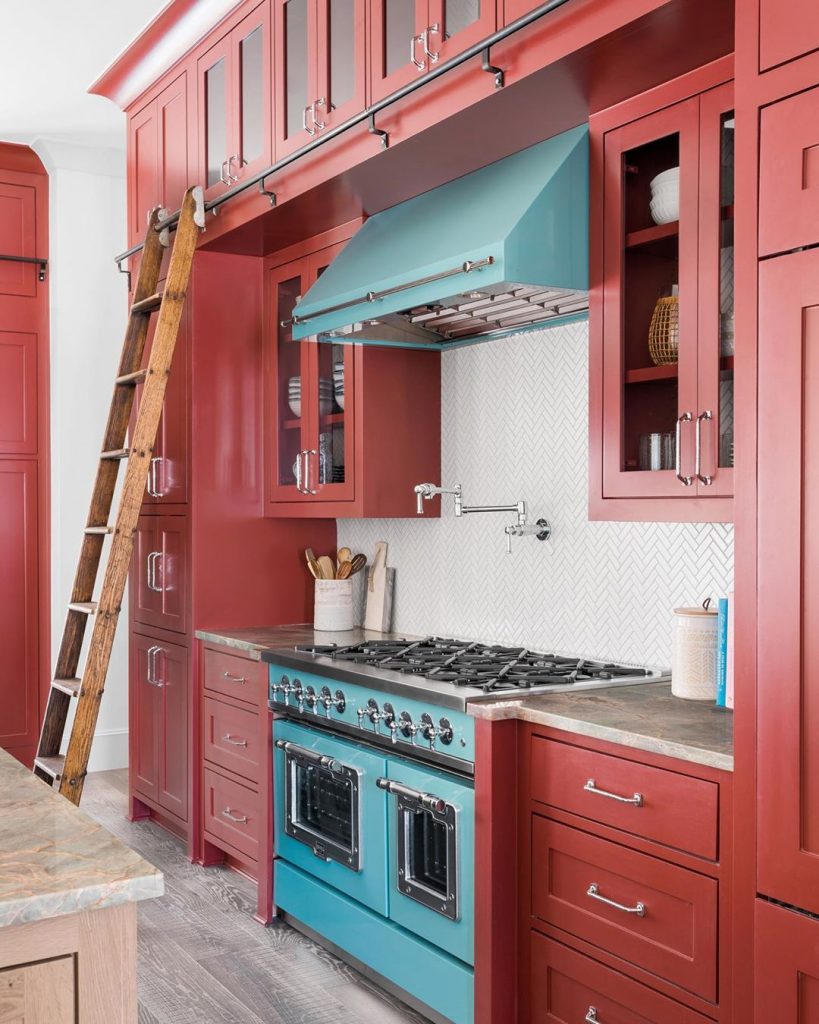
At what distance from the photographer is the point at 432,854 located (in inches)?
105

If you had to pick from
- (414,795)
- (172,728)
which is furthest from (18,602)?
(414,795)

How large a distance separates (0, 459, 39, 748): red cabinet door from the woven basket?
12.8 feet

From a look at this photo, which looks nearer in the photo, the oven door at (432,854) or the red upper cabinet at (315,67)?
the oven door at (432,854)

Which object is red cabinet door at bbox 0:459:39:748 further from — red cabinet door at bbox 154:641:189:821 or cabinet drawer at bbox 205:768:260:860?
cabinet drawer at bbox 205:768:260:860

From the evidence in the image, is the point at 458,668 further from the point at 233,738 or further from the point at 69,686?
the point at 69,686

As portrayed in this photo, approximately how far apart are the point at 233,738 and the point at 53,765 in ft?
2.05

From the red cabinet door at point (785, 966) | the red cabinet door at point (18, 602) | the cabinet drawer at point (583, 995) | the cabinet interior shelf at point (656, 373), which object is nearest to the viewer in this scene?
the red cabinet door at point (785, 966)

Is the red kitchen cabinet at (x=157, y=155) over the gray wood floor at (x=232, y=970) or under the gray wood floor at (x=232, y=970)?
over

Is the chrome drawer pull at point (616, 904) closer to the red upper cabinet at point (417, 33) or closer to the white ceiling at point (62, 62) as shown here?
the red upper cabinet at point (417, 33)

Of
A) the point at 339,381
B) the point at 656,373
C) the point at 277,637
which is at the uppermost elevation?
the point at 339,381

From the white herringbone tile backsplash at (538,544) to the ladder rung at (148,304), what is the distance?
1065mm

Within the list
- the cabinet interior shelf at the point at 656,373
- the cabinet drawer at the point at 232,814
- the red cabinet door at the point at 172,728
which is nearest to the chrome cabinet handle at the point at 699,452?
the cabinet interior shelf at the point at 656,373

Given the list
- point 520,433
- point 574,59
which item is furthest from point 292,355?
point 574,59

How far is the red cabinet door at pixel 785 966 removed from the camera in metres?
1.73
